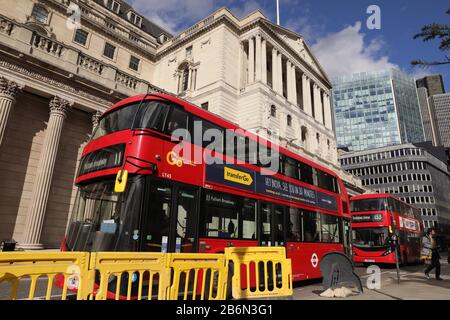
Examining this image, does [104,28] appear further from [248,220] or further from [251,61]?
[248,220]

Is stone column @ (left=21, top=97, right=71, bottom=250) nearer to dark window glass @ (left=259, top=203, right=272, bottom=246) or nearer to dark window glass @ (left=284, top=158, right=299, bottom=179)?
dark window glass @ (left=259, top=203, right=272, bottom=246)

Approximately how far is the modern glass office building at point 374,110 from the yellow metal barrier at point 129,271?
119m

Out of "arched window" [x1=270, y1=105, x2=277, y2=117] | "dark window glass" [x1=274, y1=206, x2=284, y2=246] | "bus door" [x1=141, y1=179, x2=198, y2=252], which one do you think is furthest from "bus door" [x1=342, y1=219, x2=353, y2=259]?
"arched window" [x1=270, y1=105, x2=277, y2=117]

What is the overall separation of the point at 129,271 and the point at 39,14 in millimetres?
30836

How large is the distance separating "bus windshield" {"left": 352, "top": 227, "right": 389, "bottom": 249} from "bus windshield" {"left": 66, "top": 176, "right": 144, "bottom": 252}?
689 inches

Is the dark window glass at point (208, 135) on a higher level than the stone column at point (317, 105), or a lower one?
lower

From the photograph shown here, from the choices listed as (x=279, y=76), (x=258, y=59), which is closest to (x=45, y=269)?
(x=258, y=59)

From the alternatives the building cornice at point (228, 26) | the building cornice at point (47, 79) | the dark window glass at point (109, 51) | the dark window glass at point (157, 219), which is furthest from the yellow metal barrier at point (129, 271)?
the building cornice at point (228, 26)

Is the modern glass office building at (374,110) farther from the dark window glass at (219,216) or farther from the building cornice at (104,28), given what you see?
the dark window glass at (219,216)

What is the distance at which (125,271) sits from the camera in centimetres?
478

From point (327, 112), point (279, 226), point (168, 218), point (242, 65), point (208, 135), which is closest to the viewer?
point (168, 218)

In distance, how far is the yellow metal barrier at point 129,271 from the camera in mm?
4375

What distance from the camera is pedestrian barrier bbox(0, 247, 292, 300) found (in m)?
3.64
